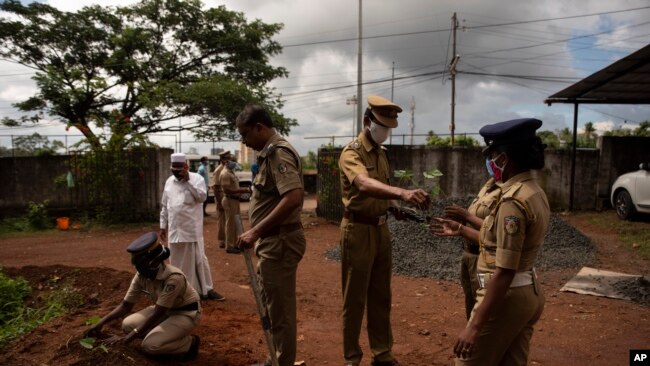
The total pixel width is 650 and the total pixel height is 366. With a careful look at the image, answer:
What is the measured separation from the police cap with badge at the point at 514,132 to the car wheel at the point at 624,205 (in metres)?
10.5

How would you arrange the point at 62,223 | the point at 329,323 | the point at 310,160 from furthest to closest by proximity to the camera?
the point at 310,160, the point at 62,223, the point at 329,323

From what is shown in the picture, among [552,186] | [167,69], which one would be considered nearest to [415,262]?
[552,186]

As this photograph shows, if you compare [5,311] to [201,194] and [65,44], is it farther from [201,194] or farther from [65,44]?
[65,44]

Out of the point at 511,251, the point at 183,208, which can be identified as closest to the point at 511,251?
the point at 511,251

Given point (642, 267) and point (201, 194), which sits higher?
point (201, 194)

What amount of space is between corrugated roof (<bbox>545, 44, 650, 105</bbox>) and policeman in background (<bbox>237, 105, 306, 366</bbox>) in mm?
7012

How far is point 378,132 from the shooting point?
3436 millimetres

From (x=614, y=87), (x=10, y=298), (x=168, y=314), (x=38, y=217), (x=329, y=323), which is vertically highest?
(x=614, y=87)

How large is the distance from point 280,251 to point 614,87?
10.5 m

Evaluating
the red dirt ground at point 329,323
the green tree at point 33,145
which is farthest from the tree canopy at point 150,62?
the red dirt ground at point 329,323

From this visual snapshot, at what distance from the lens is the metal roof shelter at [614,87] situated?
8425 millimetres

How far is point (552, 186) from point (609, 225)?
2.79m

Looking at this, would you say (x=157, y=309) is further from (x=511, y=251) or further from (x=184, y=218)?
(x=511, y=251)

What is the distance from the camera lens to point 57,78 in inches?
667
